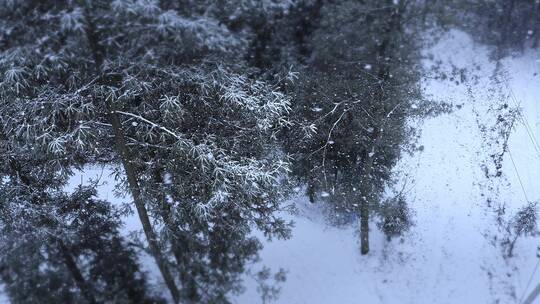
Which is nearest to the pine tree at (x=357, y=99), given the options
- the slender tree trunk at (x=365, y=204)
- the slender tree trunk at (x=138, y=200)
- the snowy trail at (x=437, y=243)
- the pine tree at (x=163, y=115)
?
the slender tree trunk at (x=365, y=204)

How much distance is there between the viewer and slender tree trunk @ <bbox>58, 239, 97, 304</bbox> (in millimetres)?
8984

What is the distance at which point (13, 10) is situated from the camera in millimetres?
6684

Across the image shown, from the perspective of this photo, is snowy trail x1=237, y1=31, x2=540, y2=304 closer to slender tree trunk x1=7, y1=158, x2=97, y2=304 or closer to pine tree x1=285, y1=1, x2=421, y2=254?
pine tree x1=285, y1=1, x2=421, y2=254

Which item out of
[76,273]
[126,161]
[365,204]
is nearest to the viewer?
[126,161]

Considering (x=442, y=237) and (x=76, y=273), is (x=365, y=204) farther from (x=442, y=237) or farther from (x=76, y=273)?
(x=76, y=273)

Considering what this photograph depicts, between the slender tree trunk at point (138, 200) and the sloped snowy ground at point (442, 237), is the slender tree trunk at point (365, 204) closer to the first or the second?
the sloped snowy ground at point (442, 237)

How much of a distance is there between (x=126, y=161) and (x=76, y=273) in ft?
10.0

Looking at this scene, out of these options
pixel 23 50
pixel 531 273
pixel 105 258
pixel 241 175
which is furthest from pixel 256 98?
pixel 531 273

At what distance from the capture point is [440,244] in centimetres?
1634

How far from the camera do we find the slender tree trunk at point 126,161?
23.3 ft

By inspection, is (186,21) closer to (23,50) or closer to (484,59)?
(23,50)

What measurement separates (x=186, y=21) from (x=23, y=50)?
2.89 metres

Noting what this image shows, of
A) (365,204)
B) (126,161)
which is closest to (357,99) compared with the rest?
(365,204)

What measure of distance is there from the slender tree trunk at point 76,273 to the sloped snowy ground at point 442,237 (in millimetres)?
1832
